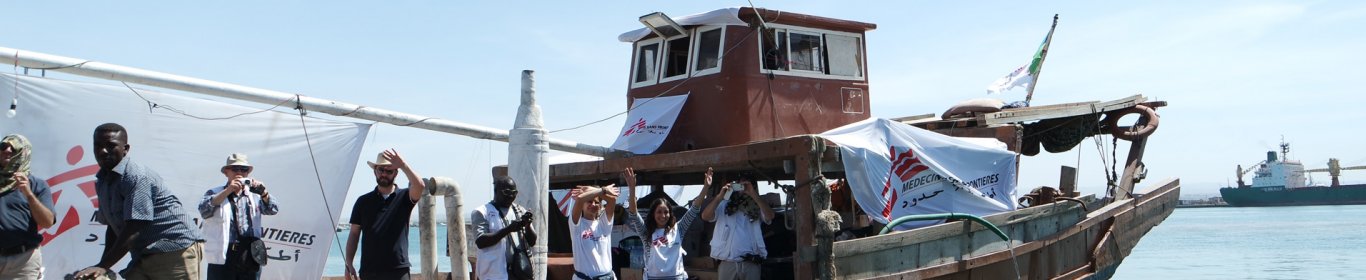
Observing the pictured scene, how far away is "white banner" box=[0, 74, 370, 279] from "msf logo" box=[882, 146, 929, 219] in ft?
15.2

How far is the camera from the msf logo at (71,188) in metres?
7.36

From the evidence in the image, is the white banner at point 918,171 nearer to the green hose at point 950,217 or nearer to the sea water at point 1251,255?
the green hose at point 950,217

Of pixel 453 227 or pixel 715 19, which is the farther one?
pixel 715 19

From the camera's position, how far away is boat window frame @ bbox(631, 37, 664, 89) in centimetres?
1260

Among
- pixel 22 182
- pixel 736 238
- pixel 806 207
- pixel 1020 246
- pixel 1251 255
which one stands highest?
pixel 22 182

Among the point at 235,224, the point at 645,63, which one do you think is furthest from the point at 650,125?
the point at 235,224

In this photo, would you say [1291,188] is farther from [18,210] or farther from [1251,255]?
[18,210]

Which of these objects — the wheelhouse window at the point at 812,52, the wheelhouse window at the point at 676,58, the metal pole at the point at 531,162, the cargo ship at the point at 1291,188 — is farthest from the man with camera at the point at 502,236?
the cargo ship at the point at 1291,188

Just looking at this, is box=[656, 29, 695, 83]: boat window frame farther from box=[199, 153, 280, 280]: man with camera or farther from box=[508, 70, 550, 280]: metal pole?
box=[199, 153, 280, 280]: man with camera

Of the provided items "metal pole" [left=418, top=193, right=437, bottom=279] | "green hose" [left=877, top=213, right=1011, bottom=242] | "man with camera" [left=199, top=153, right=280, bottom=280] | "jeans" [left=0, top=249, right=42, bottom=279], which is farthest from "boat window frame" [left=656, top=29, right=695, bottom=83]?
"jeans" [left=0, top=249, right=42, bottom=279]

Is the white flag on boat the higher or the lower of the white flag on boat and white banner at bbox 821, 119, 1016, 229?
the higher

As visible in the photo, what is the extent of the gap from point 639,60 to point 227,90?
19.8 ft

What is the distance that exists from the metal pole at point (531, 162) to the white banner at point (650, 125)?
3326 millimetres

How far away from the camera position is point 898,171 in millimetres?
10133
